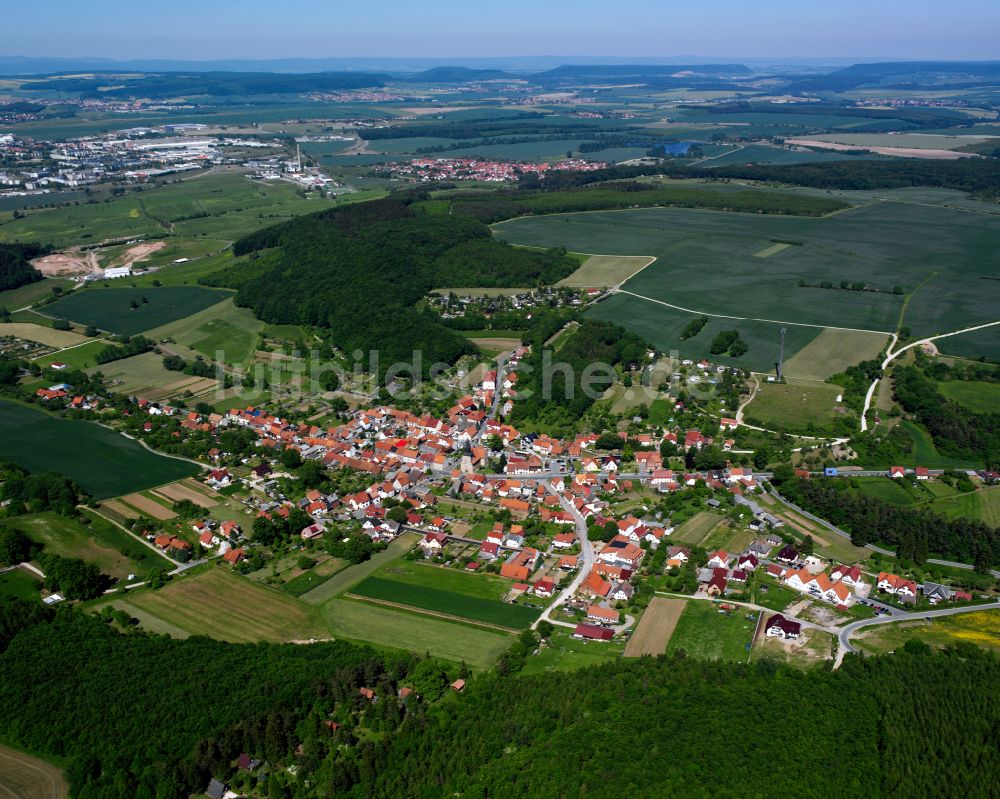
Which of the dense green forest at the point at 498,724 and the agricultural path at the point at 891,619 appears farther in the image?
the agricultural path at the point at 891,619

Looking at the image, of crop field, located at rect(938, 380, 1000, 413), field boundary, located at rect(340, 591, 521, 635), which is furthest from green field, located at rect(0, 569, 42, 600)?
crop field, located at rect(938, 380, 1000, 413)

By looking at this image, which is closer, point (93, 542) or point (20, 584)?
point (20, 584)

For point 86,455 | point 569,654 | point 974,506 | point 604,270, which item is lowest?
point 569,654

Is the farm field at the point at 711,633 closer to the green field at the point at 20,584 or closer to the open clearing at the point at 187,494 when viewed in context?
the open clearing at the point at 187,494

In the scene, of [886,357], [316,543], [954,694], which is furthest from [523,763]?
[886,357]

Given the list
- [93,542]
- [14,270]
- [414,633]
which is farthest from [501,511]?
[14,270]

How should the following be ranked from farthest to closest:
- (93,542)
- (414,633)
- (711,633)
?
(93,542) < (414,633) < (711,633)

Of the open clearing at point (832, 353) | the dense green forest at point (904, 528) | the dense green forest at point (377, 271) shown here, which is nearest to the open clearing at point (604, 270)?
the dense green forest at point (377, 271)

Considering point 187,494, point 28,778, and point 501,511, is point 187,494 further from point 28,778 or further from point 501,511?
point 28,778
